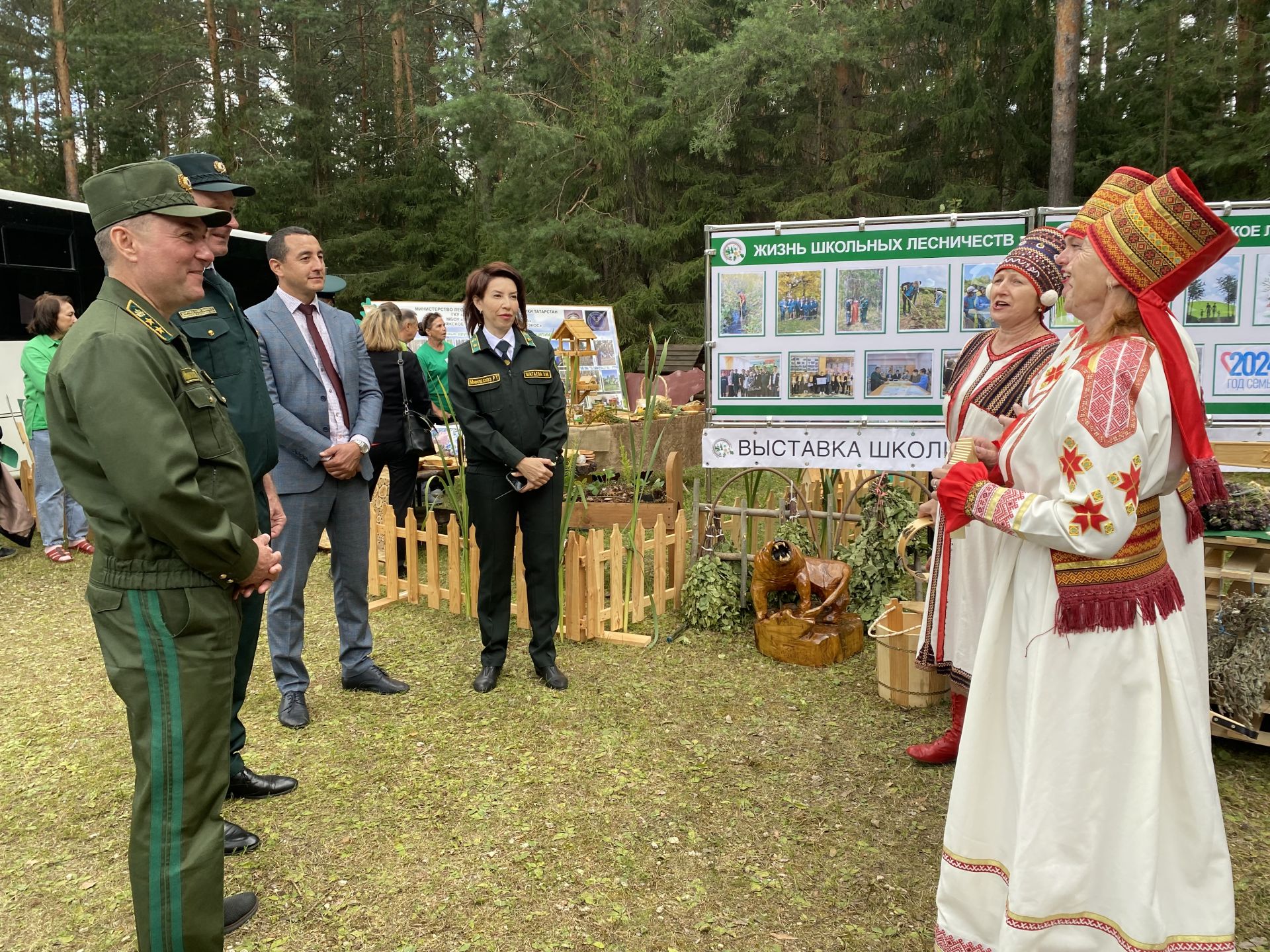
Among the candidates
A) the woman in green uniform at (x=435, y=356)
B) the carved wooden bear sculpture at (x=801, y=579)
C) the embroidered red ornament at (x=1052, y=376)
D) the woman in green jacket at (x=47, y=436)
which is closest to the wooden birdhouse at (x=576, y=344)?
the woman in green uniform at (x=435, y=356)

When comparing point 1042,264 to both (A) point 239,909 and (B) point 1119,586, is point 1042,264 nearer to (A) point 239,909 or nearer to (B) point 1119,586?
(B) point 1119,586

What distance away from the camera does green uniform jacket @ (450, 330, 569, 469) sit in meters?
3.86

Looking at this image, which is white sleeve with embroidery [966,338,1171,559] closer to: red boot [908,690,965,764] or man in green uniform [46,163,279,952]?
red boot [908,690,965,764]

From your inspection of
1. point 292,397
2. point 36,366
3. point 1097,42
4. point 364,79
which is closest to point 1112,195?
point 292,397

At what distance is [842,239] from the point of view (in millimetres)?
4344

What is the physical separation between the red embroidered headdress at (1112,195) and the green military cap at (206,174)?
7.93 feet

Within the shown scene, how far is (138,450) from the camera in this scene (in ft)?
6.00

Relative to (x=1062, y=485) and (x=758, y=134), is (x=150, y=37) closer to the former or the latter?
(x=758, y=134)

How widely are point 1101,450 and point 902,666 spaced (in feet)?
7.18

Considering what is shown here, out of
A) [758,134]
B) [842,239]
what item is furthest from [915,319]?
[758,134]

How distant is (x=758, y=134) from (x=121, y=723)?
46.2ft

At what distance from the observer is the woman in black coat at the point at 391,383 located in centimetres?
543

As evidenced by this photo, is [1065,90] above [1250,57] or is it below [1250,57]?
below

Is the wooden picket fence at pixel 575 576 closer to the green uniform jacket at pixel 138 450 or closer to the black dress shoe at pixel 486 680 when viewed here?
the black dress shoe at pixel 486 680
